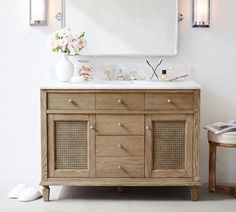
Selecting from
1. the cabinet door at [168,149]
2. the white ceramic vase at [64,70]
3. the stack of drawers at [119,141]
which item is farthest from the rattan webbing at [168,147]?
the white ceramic vase at [64,70]

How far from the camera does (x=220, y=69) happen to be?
15.5 feet

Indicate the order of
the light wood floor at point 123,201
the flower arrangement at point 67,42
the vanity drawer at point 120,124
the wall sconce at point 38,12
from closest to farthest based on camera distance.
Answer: the light wood floor at point 123,201
the vanity drawer at point 120,124
the flower arrangement at point 67,42
the wall sconce at point 38,12

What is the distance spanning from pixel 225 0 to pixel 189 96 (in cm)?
100

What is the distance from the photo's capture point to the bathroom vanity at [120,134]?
419 cm

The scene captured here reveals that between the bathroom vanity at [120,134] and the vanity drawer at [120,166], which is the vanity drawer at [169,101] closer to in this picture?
the bathroom vanity at [120,134]

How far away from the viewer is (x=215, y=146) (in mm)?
4473

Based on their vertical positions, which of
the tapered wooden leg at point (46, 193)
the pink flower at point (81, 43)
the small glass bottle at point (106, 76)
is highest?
the pink flower at point (81, 43)

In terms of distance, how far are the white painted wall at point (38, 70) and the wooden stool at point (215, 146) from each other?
0.27 m

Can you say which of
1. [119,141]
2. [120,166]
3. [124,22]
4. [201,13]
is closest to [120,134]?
[119,141]

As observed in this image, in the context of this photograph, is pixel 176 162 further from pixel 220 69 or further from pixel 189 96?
pixel 220 69

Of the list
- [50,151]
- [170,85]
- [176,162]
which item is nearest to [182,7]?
[170,85]

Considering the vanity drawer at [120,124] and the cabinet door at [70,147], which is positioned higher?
the vanity drawer at [120,124]

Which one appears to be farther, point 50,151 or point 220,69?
point 220,69

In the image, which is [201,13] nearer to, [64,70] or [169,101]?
[169,101]
